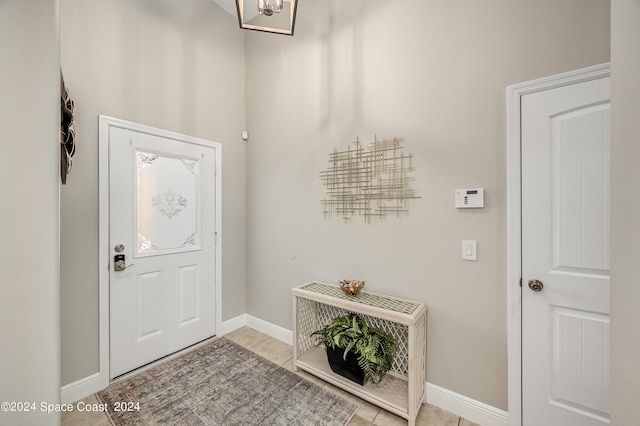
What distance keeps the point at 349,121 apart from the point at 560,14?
139cm

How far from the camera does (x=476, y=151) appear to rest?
1.70 metres

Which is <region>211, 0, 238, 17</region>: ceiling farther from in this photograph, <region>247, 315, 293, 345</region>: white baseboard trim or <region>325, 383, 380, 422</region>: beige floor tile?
<region>325, 383, 380, 422</region>: beige floor tile

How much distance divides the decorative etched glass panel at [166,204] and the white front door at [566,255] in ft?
9.01

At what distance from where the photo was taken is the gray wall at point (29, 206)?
88 cm

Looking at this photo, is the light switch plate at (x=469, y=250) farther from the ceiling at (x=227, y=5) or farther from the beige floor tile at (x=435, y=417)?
the ceiling at (x=227, y=5)

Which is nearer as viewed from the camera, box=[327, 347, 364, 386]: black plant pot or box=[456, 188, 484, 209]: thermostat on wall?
box=[456, 188, 484, 209]: thermostat on wall

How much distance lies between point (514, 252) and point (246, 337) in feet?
8.51

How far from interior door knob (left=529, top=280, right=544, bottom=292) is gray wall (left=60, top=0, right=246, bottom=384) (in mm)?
2714

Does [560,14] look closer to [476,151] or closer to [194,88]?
[476,151]

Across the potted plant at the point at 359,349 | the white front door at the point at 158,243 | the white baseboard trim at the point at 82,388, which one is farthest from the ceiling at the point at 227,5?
the white baseboard trim at the point at 82,388

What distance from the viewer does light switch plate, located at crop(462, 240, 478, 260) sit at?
1711 mm

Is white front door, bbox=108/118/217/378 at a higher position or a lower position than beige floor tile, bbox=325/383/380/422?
higher

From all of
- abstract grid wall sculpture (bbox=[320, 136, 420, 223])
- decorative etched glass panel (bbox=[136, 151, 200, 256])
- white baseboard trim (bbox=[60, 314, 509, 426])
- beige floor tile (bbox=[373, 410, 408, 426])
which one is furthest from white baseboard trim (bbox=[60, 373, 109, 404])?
abstract grid wall sculpture (bbox=[320, 136, 420, 223])

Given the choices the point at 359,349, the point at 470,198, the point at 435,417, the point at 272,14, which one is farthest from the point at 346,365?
the point at 272,14
